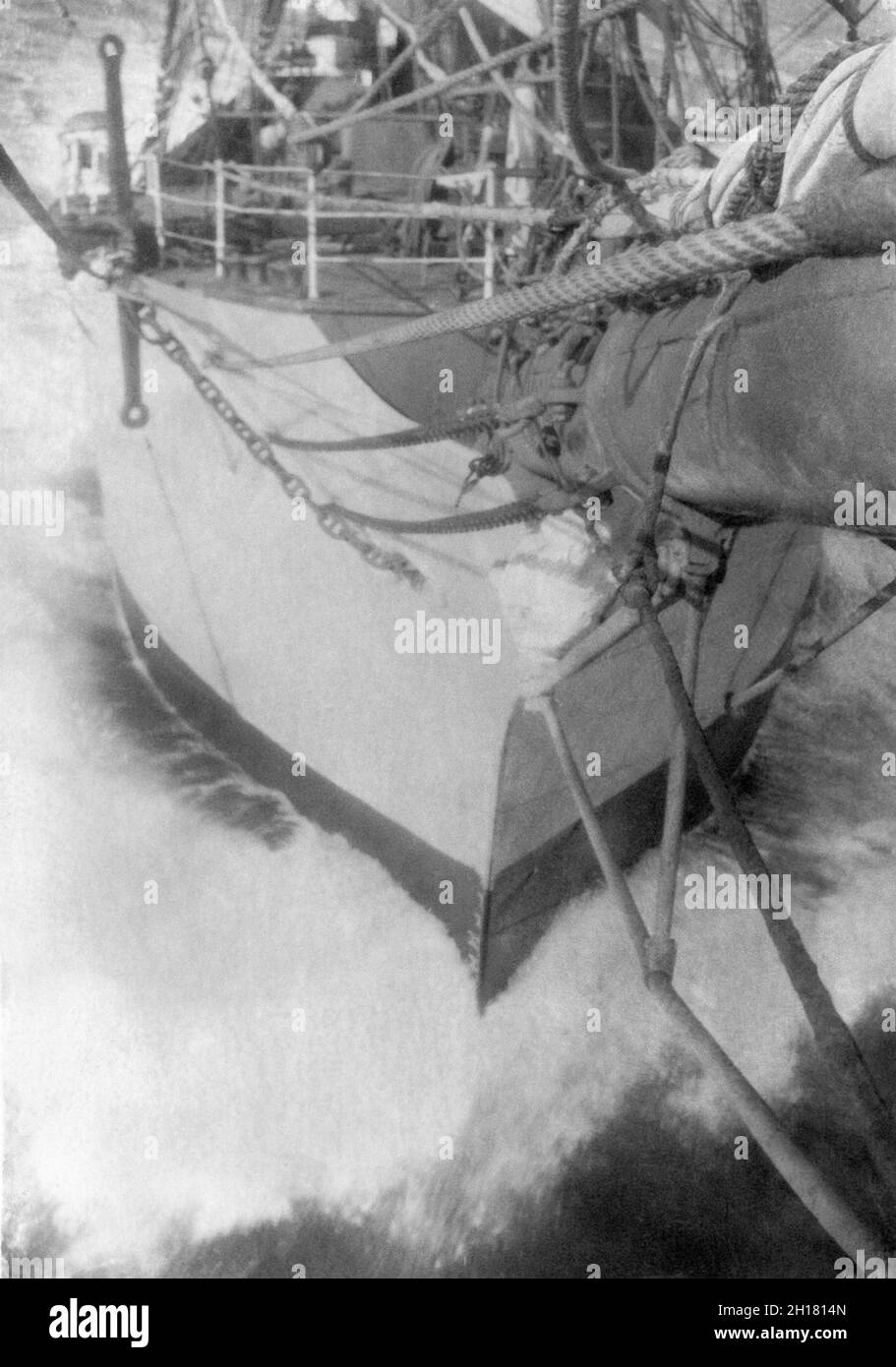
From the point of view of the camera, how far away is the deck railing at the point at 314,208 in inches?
107

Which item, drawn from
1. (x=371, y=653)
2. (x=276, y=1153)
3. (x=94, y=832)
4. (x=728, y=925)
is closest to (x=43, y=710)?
(x=94, y=832)

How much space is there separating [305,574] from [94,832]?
0.96m

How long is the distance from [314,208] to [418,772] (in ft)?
5.27

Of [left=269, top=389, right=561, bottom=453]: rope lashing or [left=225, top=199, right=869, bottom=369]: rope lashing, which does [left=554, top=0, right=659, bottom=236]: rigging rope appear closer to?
[left=225, top=199, right=869, bottom=369]: rope lashing

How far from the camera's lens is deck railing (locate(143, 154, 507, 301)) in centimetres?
271

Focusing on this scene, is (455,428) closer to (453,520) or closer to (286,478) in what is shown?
(453,520)

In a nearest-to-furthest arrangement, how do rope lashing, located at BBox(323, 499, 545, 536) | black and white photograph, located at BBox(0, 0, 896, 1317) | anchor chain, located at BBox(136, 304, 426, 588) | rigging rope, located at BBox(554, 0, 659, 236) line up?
rigging rope, located at BBox(554, 0, 659, 236) → black and white photograph, located at BBox(0, 0, 896, 1317) → rope lashing, located at BBox(323, 499, 545, 536) → anchor chain, located at BBox(136, 304, 426, 588)

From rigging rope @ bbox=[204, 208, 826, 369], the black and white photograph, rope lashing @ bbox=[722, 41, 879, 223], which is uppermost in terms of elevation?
rope lashing @ bbox=[722, 41, 879, 223]

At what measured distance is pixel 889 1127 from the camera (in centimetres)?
144

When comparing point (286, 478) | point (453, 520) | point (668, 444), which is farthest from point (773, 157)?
point (286, 478)

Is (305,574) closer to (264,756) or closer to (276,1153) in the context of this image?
(264,756)

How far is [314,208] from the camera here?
9.57ft

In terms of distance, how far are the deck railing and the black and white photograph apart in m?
0.05

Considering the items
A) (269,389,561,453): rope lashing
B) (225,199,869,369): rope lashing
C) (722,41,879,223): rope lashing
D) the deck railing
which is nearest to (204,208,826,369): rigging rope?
(225,199,869,369): rope lashing
